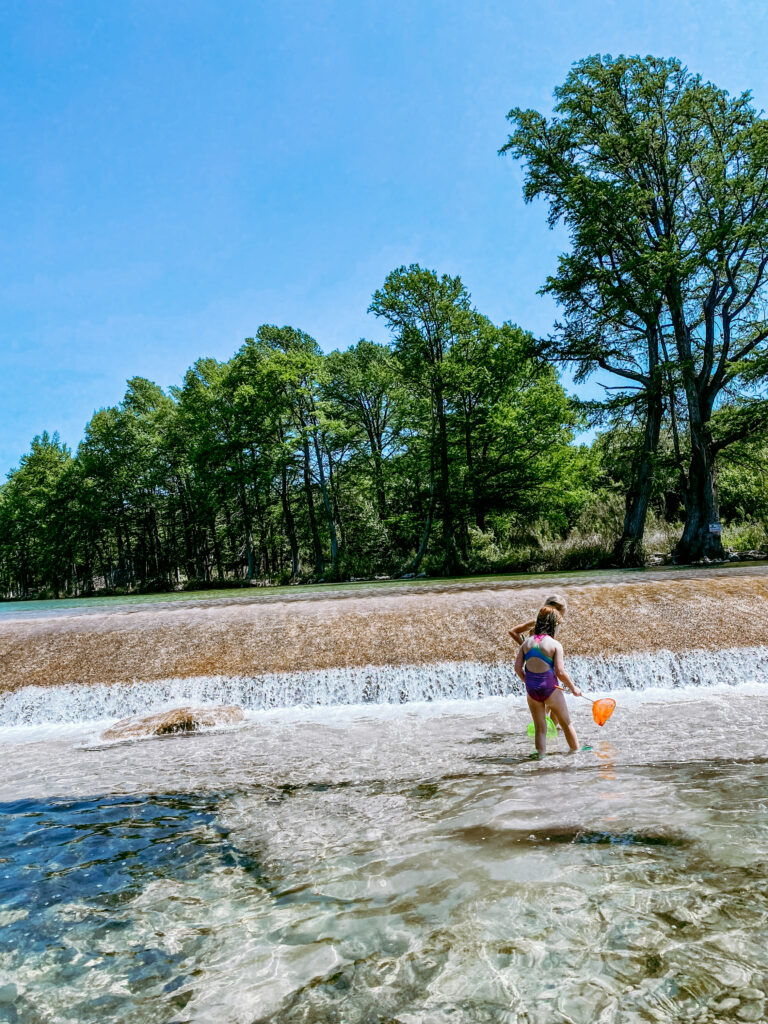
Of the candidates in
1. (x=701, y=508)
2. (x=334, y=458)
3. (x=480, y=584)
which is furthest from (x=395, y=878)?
(x=334, y=458)

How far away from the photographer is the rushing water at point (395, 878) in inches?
114

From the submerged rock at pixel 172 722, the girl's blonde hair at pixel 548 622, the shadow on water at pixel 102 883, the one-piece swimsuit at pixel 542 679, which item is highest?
the girl's blonde hair at pixel 548 622

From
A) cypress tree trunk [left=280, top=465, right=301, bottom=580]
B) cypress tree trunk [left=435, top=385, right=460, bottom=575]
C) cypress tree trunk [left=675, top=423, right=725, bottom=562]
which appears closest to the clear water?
cypress tree trunk [left=675, top=423, right=725, bottom=562]

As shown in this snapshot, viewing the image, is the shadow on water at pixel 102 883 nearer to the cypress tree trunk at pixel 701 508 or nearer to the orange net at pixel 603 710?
the orange net at pixel 603 710

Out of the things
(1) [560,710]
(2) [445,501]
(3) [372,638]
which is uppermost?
(2) [445,501]

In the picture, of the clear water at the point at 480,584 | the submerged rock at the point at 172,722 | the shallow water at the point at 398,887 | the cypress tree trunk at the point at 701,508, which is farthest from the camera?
the cypress tree trunk at the point at 701,508

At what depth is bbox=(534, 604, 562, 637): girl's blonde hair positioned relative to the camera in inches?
260

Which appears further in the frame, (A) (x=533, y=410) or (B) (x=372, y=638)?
(A) (x=533, y=410)

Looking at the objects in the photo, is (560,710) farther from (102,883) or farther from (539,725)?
(102,883)

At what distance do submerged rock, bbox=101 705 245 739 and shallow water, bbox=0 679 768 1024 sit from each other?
1604 mm

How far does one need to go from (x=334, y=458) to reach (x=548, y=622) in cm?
3324

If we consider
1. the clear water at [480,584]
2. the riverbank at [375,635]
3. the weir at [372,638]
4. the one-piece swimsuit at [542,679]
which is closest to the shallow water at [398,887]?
the one-piece swimsuit at [542,679]

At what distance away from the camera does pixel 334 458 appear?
1538 inches

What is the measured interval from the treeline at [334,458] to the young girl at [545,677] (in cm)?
2010
